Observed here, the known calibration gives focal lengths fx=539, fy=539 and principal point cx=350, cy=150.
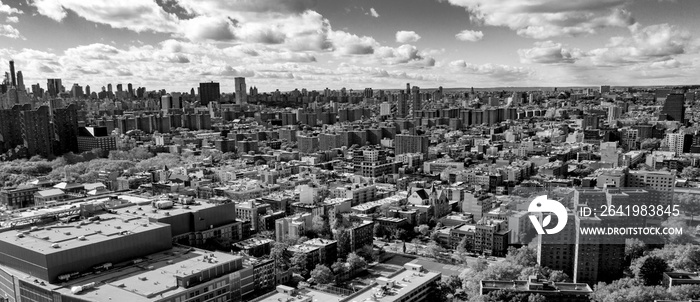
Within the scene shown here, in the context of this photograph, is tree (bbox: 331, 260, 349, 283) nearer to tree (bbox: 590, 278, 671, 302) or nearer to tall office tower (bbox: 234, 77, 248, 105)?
tree (bbox: 590, 278, 671, 302)

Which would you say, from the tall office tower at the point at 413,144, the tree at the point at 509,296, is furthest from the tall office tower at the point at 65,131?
the tree at the point at 509,296

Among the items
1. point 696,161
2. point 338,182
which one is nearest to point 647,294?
point 338,182

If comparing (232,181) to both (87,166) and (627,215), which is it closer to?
(87,166)

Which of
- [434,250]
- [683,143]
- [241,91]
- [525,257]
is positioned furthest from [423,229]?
[241,91]

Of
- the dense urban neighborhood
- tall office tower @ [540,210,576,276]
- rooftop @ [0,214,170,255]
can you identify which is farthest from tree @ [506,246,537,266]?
rooftop @ [0,214,170,255]

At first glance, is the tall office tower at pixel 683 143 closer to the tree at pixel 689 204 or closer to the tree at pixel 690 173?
the tree at pixel 690 173

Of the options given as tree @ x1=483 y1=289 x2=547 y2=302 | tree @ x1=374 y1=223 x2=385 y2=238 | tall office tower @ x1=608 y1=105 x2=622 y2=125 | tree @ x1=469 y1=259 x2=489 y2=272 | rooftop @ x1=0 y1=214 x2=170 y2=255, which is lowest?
tree @ x1=374 y1=223 x2=385 y2=238
